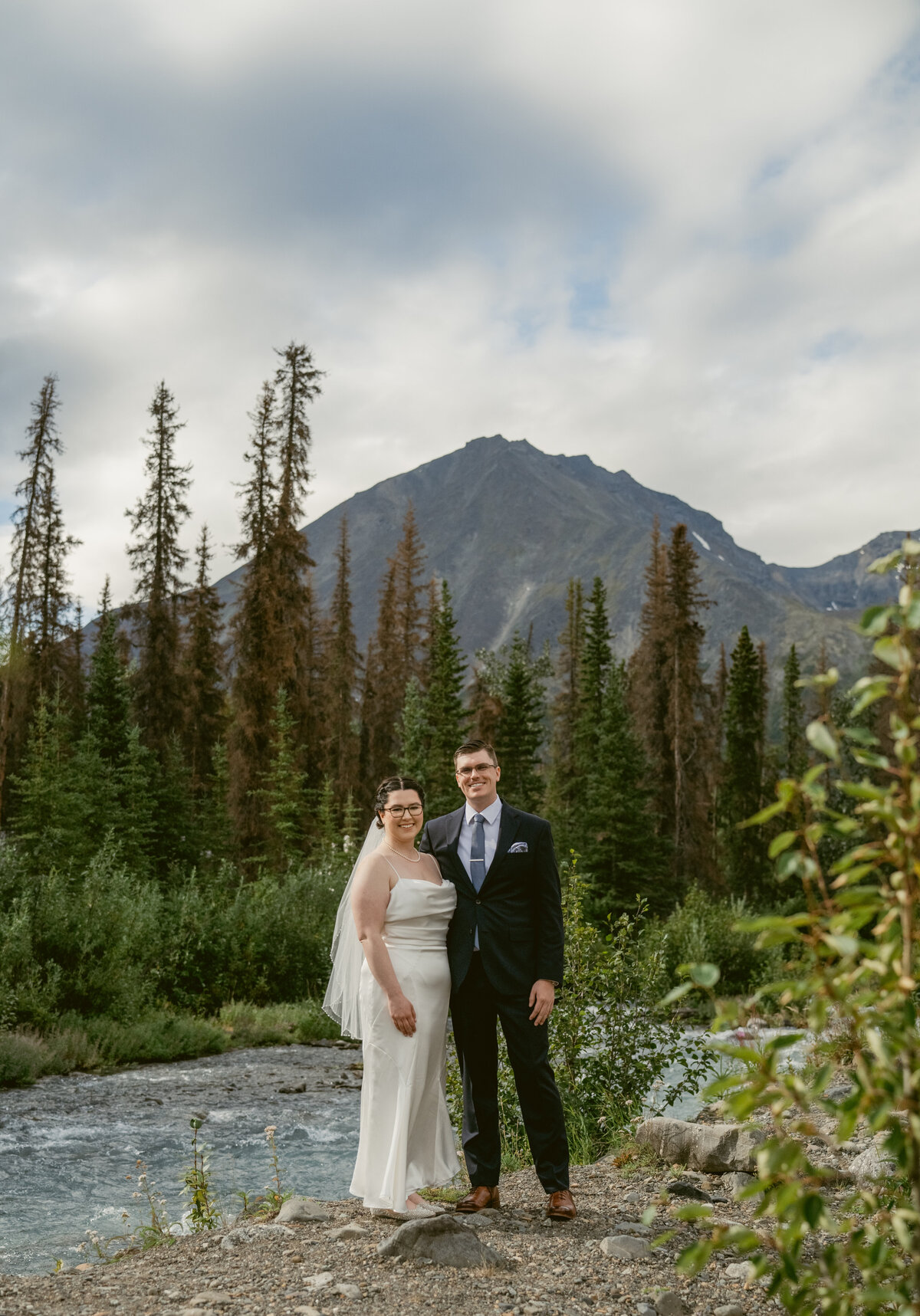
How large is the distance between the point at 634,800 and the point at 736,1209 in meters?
28.8

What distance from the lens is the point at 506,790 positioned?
40719 millimetres

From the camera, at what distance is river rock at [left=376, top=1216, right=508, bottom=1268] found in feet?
14.5

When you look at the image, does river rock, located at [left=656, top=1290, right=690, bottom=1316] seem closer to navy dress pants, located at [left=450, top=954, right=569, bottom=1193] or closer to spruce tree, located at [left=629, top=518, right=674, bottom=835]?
navy dress pants, located at [left=450, top=954, right=569, bottom=1193]

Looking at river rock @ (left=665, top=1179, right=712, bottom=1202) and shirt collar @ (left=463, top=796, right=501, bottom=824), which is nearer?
river rock @ (left=665, top=1179, right=712, bottom=1202)

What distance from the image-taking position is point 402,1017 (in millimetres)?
5152

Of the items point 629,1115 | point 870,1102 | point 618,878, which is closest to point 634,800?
point 618,878

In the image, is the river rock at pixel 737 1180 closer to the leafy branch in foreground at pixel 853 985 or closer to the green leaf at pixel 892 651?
the leafy branch in foreground at pixel 853 985

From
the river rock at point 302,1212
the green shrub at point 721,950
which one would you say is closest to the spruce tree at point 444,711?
the green shrub at point 721,950

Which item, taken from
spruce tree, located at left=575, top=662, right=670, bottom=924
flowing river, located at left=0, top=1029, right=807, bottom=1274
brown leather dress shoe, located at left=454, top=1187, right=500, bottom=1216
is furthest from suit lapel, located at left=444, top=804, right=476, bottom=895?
spruce tree, located at left=575, top=662, right=670, bottom=924

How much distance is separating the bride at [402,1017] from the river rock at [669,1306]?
5.07ft

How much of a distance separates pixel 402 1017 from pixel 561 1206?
3.89 ft

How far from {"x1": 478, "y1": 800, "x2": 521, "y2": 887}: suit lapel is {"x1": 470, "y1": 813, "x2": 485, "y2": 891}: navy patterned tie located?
0.16 ft

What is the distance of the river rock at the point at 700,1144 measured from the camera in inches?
240

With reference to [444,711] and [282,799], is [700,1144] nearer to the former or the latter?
[282,799]
